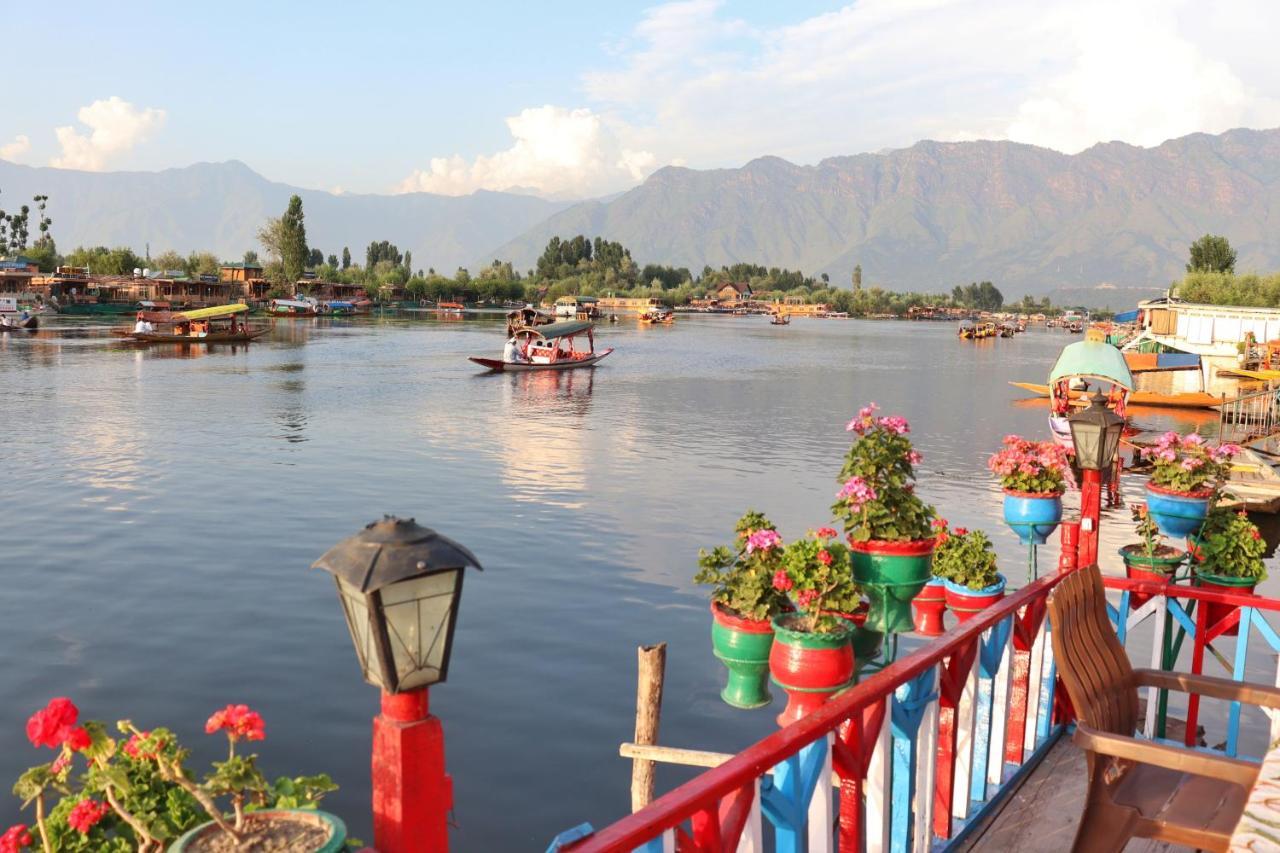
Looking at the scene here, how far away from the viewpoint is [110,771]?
324 cm

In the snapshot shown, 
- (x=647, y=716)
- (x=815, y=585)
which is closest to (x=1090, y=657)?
(x=815, y=585)

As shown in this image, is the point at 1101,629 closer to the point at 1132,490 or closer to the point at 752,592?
the point at 752,592

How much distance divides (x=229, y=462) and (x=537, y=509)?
10.9 meters

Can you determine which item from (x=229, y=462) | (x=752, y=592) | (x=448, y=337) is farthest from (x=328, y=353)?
(x=752, y=592)

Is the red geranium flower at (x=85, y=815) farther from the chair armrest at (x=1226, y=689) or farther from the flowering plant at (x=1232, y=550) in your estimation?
the flowering plant at (x=1232, y=550)

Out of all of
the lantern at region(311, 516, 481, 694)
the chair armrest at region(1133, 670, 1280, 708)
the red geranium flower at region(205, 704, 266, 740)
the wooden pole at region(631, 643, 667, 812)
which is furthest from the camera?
the wooden pole at region(631, 643, 667, 812)

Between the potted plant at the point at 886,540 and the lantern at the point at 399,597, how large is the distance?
5.16 metres

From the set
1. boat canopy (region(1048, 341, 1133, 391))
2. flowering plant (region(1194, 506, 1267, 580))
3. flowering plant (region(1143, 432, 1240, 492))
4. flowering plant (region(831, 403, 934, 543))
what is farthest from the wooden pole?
boat canopy (region(1048, 341, 1133, 391))

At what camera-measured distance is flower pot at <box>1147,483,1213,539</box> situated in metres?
10.0

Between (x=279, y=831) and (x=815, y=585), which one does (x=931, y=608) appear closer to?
(x=815, y=585)

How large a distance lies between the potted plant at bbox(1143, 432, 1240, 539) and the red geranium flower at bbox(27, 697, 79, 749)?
9.82 m

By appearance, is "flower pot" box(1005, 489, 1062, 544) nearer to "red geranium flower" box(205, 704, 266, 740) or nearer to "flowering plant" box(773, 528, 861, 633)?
"flowering plant" box(773, 528, 861, 633)

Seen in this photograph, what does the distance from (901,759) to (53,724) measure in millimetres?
3353

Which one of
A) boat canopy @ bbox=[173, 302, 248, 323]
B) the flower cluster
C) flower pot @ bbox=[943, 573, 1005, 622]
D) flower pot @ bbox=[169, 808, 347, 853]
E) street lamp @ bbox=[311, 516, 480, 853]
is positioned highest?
boat canopy @ bbox=[173, 302, 248, 323]
